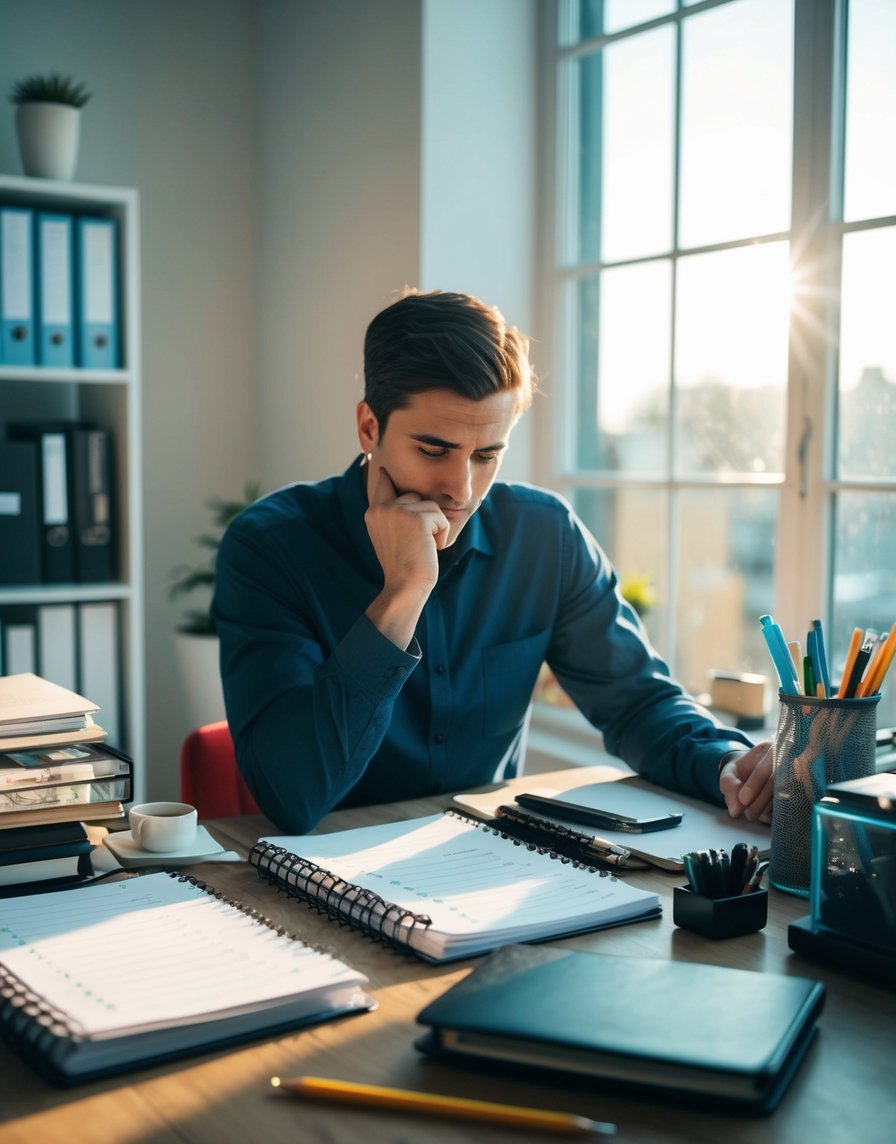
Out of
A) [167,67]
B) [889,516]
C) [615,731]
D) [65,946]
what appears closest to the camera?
[65,946]

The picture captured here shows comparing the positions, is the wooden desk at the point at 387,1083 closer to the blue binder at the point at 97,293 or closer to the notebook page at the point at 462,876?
the notebook page at the point at 462,876

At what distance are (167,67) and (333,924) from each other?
275cm

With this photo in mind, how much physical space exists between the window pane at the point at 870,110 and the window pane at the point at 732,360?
0.63ft

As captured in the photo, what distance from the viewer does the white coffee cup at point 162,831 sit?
1128 millimetres

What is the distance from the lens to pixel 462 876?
40.2 inches

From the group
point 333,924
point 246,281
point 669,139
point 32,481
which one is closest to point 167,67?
point 246,281

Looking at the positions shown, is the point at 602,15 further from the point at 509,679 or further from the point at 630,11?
the point at 509,679

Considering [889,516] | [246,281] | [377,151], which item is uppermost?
[377,151]

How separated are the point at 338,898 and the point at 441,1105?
0.31m

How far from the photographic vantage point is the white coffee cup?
1.13 m

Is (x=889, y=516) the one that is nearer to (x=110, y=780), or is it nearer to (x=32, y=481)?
(x=110, y=780)

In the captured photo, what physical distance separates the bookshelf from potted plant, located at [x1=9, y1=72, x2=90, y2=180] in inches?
2.0

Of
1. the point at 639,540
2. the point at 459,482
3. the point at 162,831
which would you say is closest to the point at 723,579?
the point at 639,540

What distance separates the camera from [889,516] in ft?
6.70
